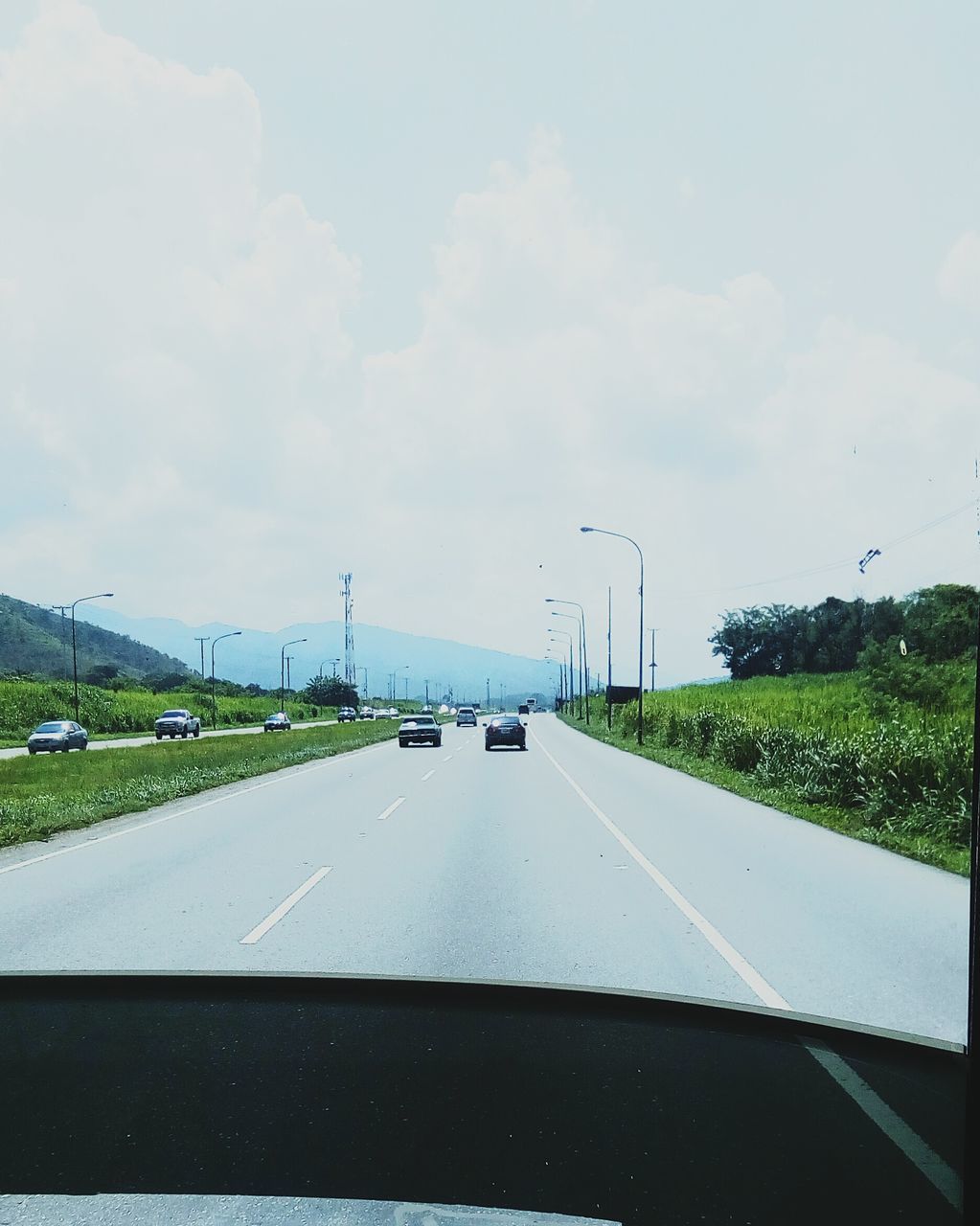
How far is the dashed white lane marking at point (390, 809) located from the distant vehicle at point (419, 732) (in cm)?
2305

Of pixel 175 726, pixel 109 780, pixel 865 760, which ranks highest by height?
pixel 865 760

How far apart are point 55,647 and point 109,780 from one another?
391ft

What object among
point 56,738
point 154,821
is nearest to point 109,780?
point 154,821

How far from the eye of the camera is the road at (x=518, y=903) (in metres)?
6.20

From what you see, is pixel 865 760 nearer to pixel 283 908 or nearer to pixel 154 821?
pixel 283 908

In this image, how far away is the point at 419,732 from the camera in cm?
4241

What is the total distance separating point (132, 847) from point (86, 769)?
56.9 feet

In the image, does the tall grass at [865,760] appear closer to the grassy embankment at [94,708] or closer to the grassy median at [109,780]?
the grassy median at [109,780]

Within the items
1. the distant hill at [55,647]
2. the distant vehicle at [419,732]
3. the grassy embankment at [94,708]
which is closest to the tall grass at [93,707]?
the grassy embankment at [94,708]

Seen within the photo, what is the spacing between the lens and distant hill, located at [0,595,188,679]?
124 m

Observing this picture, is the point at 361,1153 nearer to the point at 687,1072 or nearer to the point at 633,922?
the point at 687,1072

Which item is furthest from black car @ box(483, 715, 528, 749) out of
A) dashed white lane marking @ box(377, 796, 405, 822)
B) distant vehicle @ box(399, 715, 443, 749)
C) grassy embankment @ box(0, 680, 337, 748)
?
grassy embankment @ box(0, 680, 337, 748)

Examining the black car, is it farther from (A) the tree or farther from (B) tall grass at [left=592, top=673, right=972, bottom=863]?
(A) the tree

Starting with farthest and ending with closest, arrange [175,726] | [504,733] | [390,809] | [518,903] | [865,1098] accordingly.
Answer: [175,726]
[504,733]
[390,809]
[518,903]
[865,1098]
